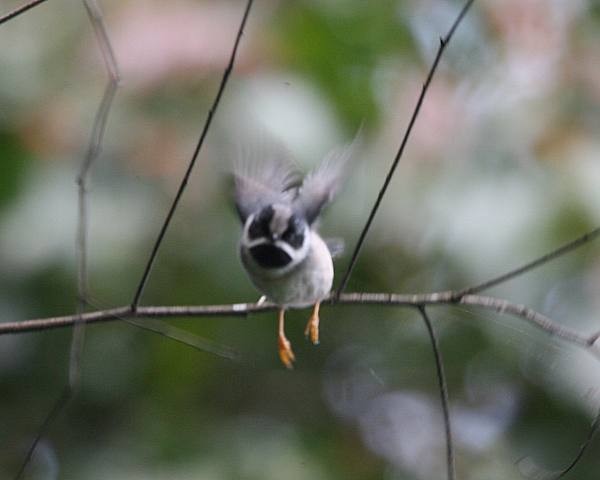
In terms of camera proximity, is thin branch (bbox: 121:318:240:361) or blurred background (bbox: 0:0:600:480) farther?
blurred background (bbox: 0:0:600:480)

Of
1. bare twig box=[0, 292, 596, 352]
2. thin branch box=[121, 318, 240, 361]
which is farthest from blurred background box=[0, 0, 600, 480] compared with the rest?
bare twig box=[0, 292, 596, 352]

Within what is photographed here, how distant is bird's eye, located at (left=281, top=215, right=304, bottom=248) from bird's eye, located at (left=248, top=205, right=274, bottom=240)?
4 centimetres

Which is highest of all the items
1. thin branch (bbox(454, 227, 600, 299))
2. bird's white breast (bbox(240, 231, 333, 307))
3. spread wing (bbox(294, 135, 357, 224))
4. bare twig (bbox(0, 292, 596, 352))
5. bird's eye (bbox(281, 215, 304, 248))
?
thin branch (bbox(454, 227, 600, 299))

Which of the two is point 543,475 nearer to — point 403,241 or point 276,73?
point 403,241

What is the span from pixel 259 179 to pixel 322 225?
809 millimetres

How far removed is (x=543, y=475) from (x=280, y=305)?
66 centimetres

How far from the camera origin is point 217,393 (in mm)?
3904

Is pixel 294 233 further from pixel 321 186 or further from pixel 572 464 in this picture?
pixel 572 464

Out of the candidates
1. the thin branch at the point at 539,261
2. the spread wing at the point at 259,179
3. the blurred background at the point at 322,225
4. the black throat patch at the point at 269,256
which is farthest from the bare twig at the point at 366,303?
the blurred background at the point at 322,225

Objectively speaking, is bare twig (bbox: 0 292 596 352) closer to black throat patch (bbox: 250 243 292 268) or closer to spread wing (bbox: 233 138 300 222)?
black throat patch (bbox: 250 243 292 268)

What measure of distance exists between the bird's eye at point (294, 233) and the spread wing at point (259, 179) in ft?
0.66

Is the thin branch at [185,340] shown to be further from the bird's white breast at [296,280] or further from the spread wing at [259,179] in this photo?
the spread wing at [259,179]

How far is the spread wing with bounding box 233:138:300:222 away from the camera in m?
2.62

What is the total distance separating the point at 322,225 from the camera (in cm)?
343
